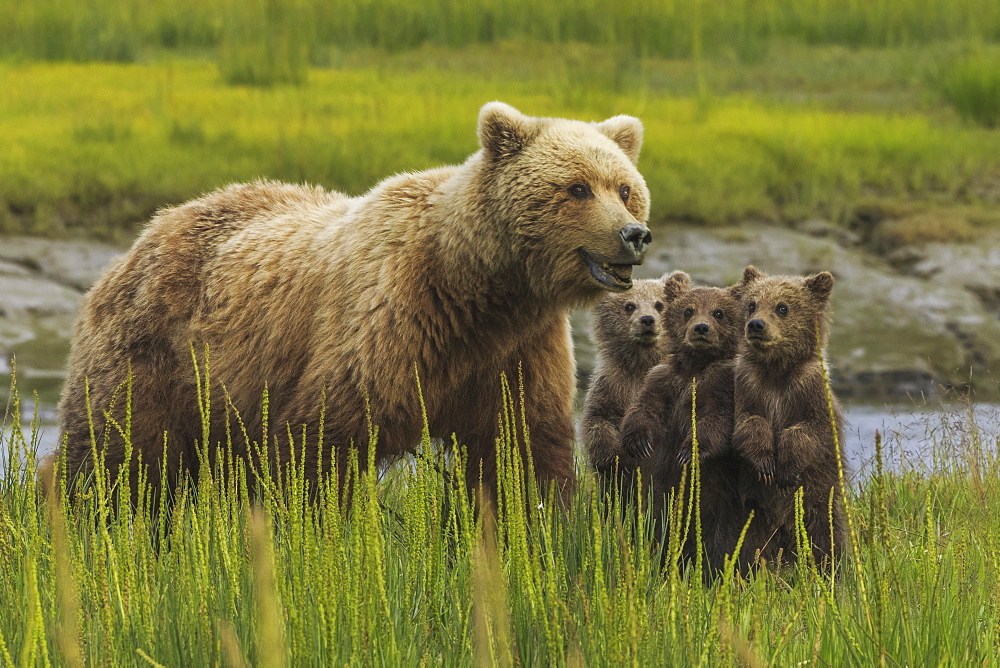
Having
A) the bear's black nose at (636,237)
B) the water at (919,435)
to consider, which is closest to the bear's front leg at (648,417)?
the water at (919,435)

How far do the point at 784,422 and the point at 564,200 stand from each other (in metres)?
1.24

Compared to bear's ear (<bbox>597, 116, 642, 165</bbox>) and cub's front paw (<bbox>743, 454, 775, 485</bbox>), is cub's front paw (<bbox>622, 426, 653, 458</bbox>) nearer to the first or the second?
cub's front paw (<bbox>743, 454, 775, 485</bbox>)

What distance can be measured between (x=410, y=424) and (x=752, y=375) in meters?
1.37

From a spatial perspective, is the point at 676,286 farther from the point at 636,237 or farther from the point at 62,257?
the point at 62,257

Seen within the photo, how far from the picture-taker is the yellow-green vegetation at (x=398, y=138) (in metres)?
12.3

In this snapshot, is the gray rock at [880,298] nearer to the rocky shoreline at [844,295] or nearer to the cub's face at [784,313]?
the rocky shoreline at [844,295]

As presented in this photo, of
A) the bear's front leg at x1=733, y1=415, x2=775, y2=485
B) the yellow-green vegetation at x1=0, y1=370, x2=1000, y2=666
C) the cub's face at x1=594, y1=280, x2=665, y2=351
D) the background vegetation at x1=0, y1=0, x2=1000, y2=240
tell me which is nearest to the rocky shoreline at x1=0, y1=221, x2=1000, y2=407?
the background vegetation at x1=0, y1=0, x2=1000, y2=240

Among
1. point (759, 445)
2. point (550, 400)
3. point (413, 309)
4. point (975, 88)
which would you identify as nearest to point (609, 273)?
point (550, 400)

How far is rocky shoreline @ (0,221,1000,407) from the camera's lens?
10.5m

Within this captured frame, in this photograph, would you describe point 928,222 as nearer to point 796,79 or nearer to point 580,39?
point 796,79

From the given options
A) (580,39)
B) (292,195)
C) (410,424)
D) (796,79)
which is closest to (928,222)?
(796,79)

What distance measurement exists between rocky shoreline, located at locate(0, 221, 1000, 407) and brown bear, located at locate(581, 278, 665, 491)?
16.6 feet

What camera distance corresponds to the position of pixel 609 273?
4469 mm

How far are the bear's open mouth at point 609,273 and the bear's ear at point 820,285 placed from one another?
2.90ft
